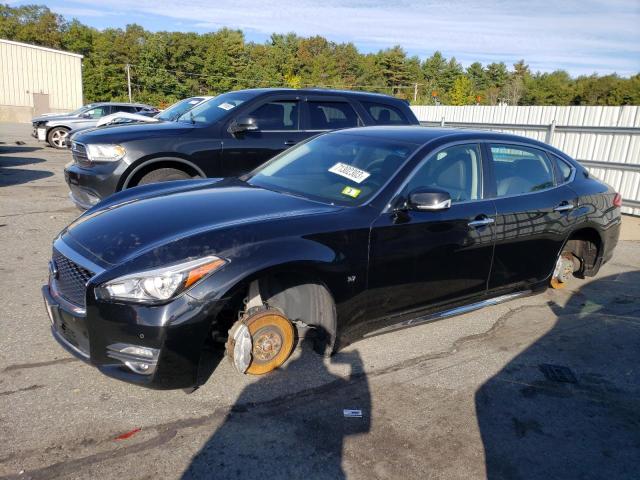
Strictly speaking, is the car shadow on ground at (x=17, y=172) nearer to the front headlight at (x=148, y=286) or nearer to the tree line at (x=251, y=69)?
the front headlight at (x=148, y=286)

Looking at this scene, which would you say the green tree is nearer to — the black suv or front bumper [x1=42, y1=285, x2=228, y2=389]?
the black suv

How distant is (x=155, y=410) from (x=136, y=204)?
1.47m

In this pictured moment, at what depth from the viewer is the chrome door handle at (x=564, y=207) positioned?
486cm

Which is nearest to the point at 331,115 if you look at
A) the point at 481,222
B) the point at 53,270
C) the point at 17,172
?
the point at 481,222

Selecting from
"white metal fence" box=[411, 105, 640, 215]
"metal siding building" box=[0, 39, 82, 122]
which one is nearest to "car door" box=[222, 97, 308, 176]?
"white metal fence" box=[411, 105, 640, 215]

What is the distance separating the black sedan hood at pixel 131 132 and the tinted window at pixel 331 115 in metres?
1.69

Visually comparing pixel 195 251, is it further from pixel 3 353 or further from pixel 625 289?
pixel 625 289

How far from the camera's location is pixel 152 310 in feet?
9.23

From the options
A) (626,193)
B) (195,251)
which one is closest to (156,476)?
(195,251)

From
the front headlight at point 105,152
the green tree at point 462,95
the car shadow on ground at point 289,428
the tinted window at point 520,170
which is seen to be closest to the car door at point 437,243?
the tinted window at point 520,170

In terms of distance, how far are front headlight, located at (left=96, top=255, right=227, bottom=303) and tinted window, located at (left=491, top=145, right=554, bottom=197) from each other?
2.84 metres

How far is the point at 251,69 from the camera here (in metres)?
72.9

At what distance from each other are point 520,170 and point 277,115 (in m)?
3.57

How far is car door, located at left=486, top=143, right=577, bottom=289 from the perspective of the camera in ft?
14.5
